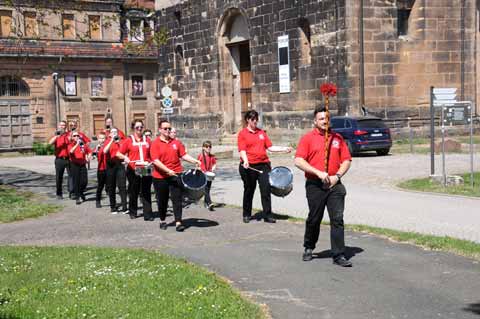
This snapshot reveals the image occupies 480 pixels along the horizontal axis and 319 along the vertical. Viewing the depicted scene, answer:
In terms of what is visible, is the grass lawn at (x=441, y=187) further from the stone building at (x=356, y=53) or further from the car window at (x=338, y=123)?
the stone building at (x=356, y=53)

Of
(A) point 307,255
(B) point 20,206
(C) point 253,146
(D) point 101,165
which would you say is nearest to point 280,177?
(C) point 253,146

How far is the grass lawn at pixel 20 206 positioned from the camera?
14.1 metres

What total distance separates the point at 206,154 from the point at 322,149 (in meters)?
6.39

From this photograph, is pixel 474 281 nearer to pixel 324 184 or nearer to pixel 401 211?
pixel 324 184

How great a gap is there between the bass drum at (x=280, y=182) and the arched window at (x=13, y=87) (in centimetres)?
4516

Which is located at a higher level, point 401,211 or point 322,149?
point 322,149

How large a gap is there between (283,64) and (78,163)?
55.0 feet

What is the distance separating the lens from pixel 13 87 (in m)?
53.6

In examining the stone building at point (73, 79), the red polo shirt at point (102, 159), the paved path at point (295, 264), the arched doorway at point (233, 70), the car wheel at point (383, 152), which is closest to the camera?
the paved path at point (295, 264)

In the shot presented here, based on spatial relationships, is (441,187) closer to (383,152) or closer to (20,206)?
(20,206)

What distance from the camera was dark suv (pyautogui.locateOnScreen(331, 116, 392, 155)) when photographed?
25.1 m

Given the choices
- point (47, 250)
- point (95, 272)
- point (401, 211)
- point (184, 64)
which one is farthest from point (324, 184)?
point (184, 64)

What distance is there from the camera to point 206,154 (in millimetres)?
14672

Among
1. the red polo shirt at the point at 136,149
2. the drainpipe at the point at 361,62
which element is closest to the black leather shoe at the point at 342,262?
the red polo shirt at the point at 136,149
